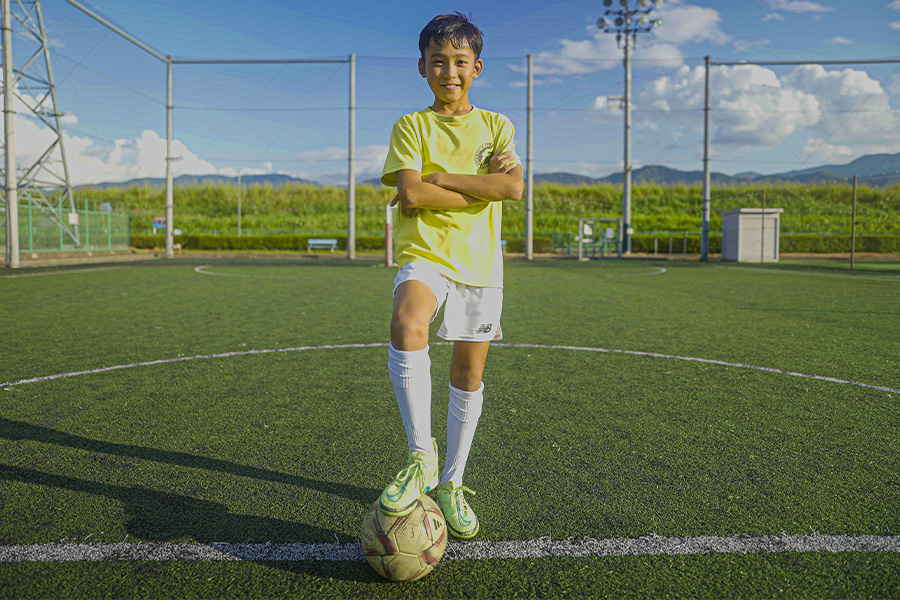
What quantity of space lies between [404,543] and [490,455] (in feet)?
3.63

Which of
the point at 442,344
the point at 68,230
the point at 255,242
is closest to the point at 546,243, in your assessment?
the point at 255,242

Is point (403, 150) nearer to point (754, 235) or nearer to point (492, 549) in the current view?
point (492, 549)

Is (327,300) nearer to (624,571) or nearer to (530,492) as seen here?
(530,492)

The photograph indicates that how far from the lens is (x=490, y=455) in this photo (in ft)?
9.73

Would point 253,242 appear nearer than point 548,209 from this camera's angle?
Yes

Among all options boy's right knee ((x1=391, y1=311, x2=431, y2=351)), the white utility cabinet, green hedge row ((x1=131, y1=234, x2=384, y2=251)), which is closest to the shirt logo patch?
boy's right knee ((x1=391, y1=311, x2=431, y2=351))

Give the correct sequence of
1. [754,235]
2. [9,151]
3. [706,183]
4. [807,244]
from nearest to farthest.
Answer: [9,151] < [754,235] < [706,183] < [807,244]

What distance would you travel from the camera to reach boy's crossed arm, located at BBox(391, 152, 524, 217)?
2205mm

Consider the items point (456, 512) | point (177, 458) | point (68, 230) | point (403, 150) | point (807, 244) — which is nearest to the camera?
point (456, 512)

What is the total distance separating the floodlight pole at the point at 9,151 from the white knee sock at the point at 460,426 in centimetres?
1740

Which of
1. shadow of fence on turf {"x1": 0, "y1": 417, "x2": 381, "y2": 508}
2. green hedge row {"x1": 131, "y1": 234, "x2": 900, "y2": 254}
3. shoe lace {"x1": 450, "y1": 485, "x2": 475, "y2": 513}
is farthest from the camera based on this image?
green hedge row {"x1": 131, "y1": 234, "x2": 900, "y2": 254}

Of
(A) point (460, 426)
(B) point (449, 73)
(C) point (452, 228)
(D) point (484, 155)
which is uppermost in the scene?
(B) point (449, 73)

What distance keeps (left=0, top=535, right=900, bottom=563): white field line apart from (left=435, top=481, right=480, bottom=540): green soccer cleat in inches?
1.6

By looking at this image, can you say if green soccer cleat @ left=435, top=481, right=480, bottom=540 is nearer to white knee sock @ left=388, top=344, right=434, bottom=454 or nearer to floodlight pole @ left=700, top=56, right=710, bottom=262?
white knee sock @ left=388, top=344, right=434, bottom=454
